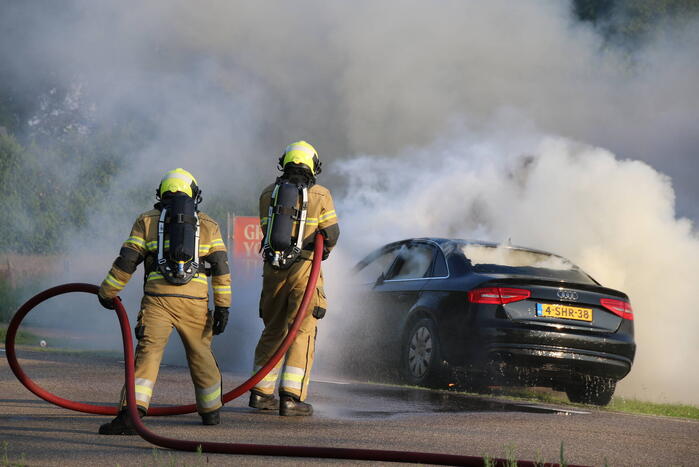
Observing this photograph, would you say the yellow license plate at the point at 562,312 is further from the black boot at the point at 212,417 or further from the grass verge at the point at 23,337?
the grass verge at the point at 23,337

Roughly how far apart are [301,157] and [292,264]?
77cm

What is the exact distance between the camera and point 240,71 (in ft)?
63.5

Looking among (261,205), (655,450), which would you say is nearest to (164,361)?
(261,205)

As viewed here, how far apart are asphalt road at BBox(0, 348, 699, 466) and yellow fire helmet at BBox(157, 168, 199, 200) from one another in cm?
152

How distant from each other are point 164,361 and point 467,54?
745cm

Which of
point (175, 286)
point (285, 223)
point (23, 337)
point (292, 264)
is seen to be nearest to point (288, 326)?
point (292, 264)

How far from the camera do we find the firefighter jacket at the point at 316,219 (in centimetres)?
795

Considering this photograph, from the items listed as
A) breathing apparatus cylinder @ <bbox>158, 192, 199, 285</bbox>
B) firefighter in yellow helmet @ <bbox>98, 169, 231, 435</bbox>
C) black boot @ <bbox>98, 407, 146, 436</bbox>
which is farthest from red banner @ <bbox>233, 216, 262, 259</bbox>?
black boot @ <bbox>98, 407, 146, 436</bbox>

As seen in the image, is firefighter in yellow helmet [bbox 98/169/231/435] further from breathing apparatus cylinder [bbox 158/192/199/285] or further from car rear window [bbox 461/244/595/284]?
car rear window [bbox 461/244/595/284]

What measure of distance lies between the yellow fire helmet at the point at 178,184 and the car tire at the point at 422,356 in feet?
10.8

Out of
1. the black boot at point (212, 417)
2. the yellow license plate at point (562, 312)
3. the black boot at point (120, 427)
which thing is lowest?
the black boot at point (120, 427)

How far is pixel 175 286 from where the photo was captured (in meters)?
7.09

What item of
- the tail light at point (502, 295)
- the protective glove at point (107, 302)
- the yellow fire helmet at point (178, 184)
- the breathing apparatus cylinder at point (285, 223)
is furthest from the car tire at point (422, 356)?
the protective glove at point (107, 302)

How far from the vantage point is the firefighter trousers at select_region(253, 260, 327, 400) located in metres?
7.78
